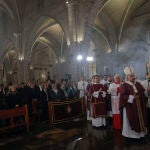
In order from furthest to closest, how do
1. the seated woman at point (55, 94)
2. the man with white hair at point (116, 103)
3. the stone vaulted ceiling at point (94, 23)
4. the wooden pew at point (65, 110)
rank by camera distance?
1. the stone vaulted ceiling at point (94, 23)
2. the seated woman at point (55, 94)
3. the wooden pew at point (65, 110)
4. the man with white hair at point (116, 103)

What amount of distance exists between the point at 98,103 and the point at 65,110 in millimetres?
1598

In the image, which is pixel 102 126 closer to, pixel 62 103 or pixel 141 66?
pixel 62 103

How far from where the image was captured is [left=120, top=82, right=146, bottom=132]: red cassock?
5672 millimetres

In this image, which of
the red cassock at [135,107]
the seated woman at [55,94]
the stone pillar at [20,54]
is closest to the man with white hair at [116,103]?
the red cassock at [135,107]

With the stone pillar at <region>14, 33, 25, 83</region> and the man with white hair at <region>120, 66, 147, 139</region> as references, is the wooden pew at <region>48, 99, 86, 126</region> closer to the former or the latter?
the man with white hair at <region>120, 66, 147, 139</region>

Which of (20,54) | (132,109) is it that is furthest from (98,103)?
(20,54)

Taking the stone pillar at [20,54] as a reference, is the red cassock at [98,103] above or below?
below

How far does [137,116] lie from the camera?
5711mm

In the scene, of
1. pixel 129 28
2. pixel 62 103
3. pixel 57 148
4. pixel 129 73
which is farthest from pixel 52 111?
pixel 129 28

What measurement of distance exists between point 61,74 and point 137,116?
19.9 m

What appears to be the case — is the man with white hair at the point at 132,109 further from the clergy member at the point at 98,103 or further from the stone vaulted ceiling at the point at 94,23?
the stone vaulted ceiling at the point at 94,23

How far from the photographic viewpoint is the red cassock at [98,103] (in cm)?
730

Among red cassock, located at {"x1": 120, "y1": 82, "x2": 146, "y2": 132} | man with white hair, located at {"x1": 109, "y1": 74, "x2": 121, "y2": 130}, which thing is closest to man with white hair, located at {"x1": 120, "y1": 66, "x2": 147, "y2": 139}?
red cassock, located at {"x1": 120, "y1": 82, "x2": 146, "y2": 132}

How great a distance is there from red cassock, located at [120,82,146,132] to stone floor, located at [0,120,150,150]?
441 mm
